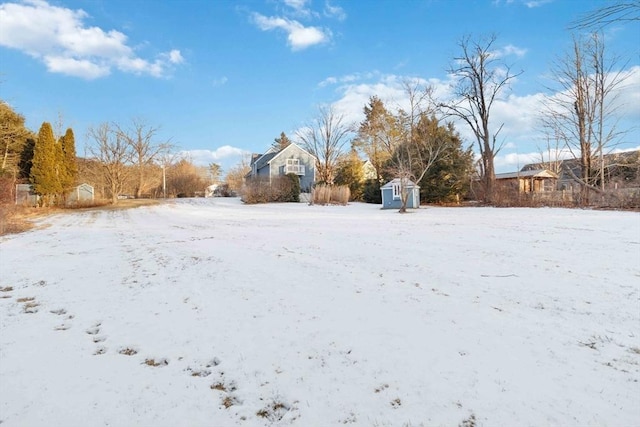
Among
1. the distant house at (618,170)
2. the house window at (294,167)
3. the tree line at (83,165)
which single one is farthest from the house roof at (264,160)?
the distant house at (618,170)

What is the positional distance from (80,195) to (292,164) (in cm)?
2093

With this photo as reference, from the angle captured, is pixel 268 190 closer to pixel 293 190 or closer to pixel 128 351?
pixel 293 190

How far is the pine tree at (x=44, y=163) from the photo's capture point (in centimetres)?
2242

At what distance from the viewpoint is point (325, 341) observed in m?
3.39

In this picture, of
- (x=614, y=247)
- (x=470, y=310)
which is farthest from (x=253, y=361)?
(x=614, y=247)

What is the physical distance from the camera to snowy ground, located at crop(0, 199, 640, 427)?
2408mm

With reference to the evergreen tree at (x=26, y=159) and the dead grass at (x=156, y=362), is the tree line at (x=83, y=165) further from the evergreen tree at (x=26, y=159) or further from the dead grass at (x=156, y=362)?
the dead grass at (x=156, y=362)

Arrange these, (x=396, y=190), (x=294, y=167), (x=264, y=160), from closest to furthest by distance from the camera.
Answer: (x=396, y=190), (x=294, y=167), (x=264, y=160)

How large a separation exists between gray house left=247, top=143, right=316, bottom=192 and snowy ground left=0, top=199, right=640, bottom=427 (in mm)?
34182

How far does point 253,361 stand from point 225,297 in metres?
1.80

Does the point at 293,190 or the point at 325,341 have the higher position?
the point at 293,190

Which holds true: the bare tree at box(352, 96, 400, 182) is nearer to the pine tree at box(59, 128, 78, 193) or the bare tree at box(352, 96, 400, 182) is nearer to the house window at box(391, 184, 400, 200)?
the house window at box(391, 184, 400, 200)

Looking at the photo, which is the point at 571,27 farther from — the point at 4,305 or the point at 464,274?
the point at 4,305

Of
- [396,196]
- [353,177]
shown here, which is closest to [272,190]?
[353,177]
